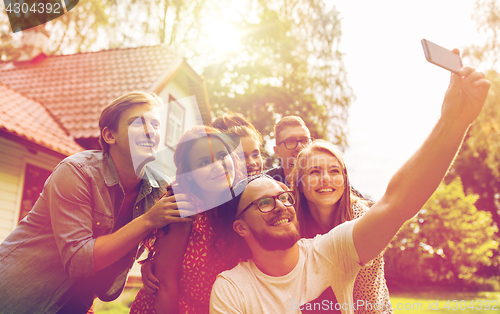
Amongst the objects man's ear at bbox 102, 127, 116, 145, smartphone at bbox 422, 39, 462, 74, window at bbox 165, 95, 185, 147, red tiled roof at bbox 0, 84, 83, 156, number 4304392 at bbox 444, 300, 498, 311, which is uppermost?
window at bbox 165, 95, 185, 147

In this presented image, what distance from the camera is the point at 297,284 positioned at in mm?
1775

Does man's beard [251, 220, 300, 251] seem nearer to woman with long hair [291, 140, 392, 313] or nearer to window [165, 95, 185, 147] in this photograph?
woman with long hair [291, 140, 392, 313]

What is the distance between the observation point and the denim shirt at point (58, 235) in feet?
6.86

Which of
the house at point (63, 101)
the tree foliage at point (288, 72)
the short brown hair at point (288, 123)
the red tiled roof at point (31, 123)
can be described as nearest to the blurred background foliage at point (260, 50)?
the tree foliage at point (288, 72)

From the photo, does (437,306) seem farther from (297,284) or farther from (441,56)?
(441,56)

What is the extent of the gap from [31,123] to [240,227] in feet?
25.6

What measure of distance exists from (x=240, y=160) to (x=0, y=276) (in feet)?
5.79

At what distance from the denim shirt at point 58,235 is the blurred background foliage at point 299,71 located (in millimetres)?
12376

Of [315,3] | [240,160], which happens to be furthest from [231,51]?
[240,160]

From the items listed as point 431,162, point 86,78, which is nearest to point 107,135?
point 431,162

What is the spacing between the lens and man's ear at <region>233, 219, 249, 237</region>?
195cm

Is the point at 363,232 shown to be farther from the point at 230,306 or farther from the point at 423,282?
the point at 423,282

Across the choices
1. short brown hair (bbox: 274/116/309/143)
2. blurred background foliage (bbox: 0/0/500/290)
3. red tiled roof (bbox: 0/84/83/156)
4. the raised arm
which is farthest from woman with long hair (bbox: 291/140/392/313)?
blurred background foliage (bbox: 0/0/500/290)

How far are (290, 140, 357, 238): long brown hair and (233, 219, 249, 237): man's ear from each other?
54 cm
